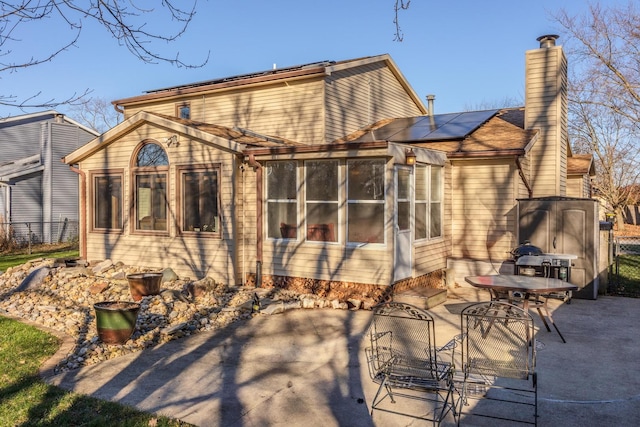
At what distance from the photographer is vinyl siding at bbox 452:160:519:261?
11062 mm

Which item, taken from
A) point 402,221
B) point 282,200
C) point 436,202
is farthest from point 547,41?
point 282,200

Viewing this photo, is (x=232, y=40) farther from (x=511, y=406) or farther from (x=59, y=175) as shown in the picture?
(x=59, y=175)

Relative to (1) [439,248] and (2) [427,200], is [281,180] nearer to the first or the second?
(2) [427,200]

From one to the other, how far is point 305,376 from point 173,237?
6589 mm

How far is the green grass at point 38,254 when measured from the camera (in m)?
15.9

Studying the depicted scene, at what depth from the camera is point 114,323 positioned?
253 inches

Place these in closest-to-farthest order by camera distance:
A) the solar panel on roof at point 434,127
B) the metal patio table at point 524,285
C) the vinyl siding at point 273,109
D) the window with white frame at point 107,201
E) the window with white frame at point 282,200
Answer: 1. the metal patio table at point 524,285
2. the window with white frame at point 282,200
3. the window with white frame at point 107,201
4. the solar panel on roof at point 434,127
5. the vinyl siding at point 273,109

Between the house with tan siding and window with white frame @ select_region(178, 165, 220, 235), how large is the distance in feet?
0.10

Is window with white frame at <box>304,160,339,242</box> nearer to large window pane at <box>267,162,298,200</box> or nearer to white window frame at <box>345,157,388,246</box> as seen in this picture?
white window frame at <box>345,157,388,246</box>

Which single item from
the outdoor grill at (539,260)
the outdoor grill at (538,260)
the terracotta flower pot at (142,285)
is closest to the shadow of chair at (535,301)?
the outdoor grill at (539,260)

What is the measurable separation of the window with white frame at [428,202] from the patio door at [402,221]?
0.38 m

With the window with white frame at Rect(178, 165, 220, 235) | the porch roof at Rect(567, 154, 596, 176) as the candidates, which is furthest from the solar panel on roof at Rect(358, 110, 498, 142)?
the window with white frame at Rect(178, 165, 220, 235)

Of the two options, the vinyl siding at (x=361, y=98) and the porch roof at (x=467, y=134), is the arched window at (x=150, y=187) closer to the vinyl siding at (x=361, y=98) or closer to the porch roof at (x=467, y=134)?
the vinyl siding at (x=361, y=98)

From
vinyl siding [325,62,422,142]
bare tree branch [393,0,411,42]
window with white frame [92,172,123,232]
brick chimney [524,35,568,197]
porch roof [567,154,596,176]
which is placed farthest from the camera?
porch roof [567,154,596,176]
